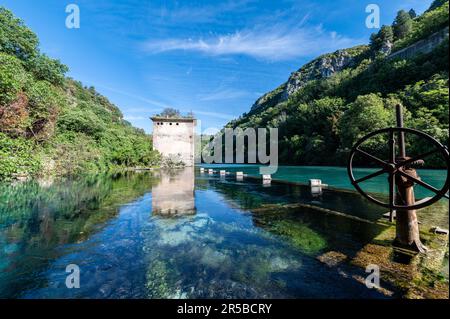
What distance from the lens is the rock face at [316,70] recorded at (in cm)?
10131

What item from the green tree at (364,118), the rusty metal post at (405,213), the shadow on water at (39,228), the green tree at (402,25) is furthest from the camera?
the green tree at (402,25)

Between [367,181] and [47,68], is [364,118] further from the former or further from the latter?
[47,68]

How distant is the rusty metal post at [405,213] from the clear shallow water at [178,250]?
0.75 metres

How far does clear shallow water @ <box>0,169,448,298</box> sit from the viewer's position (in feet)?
10.7

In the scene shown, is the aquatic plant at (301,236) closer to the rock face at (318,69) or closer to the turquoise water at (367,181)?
the turquoise water at (367,181)

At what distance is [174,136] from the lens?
40938 millimetres

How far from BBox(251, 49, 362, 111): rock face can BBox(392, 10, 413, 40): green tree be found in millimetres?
18616

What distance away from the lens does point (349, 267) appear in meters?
3.79

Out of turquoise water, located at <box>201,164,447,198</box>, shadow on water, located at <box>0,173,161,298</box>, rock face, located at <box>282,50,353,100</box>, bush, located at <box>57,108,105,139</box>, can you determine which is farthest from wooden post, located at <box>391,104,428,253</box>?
rock face, located at <box>282,50,353,100</box>

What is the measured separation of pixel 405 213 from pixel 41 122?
24.7 metres
